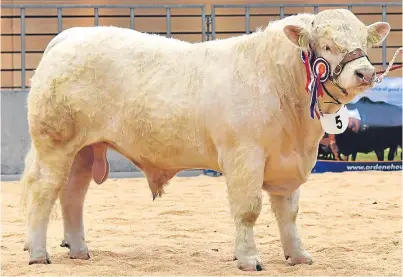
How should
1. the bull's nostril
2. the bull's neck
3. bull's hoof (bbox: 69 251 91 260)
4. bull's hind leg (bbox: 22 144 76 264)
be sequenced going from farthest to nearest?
bull's hoof (bbox: 69 251 91 260) < bull's hind leg (bbox: 22 144 76 264) < the bull's neck < the bull's nostril

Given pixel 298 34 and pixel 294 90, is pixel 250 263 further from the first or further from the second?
pixel 298 34

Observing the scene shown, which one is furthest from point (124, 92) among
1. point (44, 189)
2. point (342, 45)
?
point (342, 45)

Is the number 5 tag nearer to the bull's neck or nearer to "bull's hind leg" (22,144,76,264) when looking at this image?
the bull's neck

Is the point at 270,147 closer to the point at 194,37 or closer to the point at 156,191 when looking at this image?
the point at 156,191

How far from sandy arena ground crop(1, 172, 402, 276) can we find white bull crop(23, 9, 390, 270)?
0.29 metres

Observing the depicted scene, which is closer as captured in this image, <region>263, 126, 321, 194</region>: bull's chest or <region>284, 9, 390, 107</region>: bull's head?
<region>284, 9, 390, 107</region>: bull's head

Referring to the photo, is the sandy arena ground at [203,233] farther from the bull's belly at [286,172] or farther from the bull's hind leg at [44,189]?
the bull's belly at [286,172]

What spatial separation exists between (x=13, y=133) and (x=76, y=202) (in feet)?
19.9

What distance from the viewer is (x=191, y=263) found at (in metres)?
5.77

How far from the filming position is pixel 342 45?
5027 millimetres

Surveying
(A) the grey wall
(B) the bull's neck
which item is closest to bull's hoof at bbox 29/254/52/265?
(B) the bull's neck

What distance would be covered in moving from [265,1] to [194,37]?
5.31 ft

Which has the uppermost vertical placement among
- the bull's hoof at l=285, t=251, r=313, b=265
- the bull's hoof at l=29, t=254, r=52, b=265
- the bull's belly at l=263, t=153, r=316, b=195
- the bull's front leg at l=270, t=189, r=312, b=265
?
the bull's belly at l=263, t=153, r=316, b=195

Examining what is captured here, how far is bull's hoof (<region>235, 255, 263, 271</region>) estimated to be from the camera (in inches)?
211
